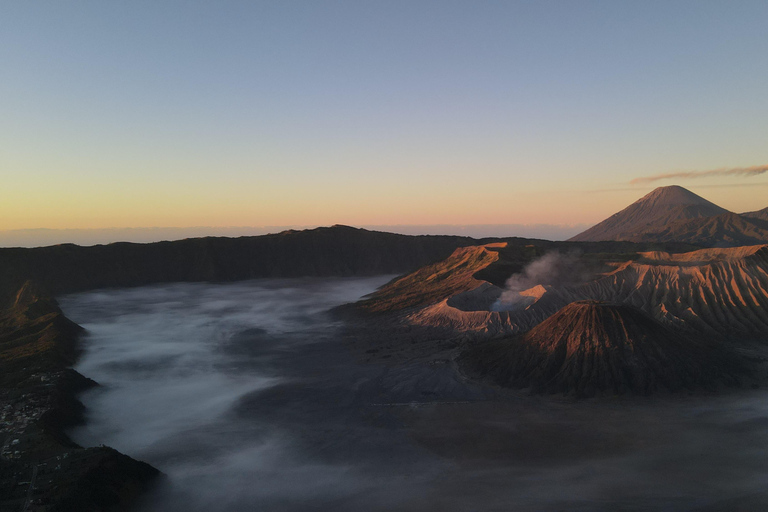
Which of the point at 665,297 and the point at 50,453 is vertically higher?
the point at 665,297

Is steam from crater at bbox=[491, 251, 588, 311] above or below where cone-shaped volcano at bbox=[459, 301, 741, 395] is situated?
above

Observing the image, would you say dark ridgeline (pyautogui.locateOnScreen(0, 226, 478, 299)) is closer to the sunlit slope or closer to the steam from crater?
the steam from crater

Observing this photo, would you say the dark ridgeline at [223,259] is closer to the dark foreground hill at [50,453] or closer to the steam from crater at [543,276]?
the steam from crater at [543,276]

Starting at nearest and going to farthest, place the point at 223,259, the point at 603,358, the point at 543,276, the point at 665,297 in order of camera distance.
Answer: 1. the point at 603,358
2. the point at 665,297
3. the point at 543,276
4. the point at 223,259

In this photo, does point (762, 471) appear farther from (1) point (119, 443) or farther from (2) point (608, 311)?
(1) point (119, 443)

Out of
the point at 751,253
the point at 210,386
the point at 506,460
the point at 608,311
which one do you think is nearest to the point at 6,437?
the point at 210,386

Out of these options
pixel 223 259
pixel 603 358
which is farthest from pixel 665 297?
pixel 223 259

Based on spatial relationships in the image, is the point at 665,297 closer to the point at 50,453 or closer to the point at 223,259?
the point at 50,453

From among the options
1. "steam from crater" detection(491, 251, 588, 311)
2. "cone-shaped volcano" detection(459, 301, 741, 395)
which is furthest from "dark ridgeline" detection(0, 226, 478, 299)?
"cone-shaped volcano" detection(459, 301, 741, 395)

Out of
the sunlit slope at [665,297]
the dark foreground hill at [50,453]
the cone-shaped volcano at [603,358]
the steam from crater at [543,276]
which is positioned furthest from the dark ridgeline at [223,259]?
the dark foreground hill at [50,453]
